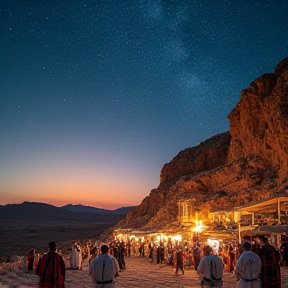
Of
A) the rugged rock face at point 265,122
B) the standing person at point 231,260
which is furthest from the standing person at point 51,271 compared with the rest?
the rugged rock face at point 265,122

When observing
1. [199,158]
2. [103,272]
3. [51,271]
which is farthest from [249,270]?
[199,158]

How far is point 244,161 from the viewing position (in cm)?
4966

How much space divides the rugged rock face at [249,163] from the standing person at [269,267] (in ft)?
105

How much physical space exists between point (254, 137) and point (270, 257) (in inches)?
1786

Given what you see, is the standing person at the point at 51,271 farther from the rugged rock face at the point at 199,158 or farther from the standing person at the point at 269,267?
the rugged rock face at the point at 199,158

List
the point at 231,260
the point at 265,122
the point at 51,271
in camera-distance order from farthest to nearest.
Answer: the point at 265,122
the point at 231,260
the point at 51,271

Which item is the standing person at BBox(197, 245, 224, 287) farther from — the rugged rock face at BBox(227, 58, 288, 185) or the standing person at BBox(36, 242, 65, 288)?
the rugged rock face at BBox(227, 58, 288, 185)

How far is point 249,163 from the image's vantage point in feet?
157

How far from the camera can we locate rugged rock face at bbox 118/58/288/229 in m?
43.2

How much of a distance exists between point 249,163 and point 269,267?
42003mm

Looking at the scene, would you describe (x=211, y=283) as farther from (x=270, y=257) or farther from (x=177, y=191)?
(x=177, y=191)

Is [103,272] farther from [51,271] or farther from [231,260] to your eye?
[231,260]

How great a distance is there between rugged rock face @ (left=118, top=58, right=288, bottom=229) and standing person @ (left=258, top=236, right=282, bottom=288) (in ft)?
105

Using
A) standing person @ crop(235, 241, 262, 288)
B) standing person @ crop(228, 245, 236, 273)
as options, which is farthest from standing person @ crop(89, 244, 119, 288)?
standing person @ crop(228, 245, 236, 273)
